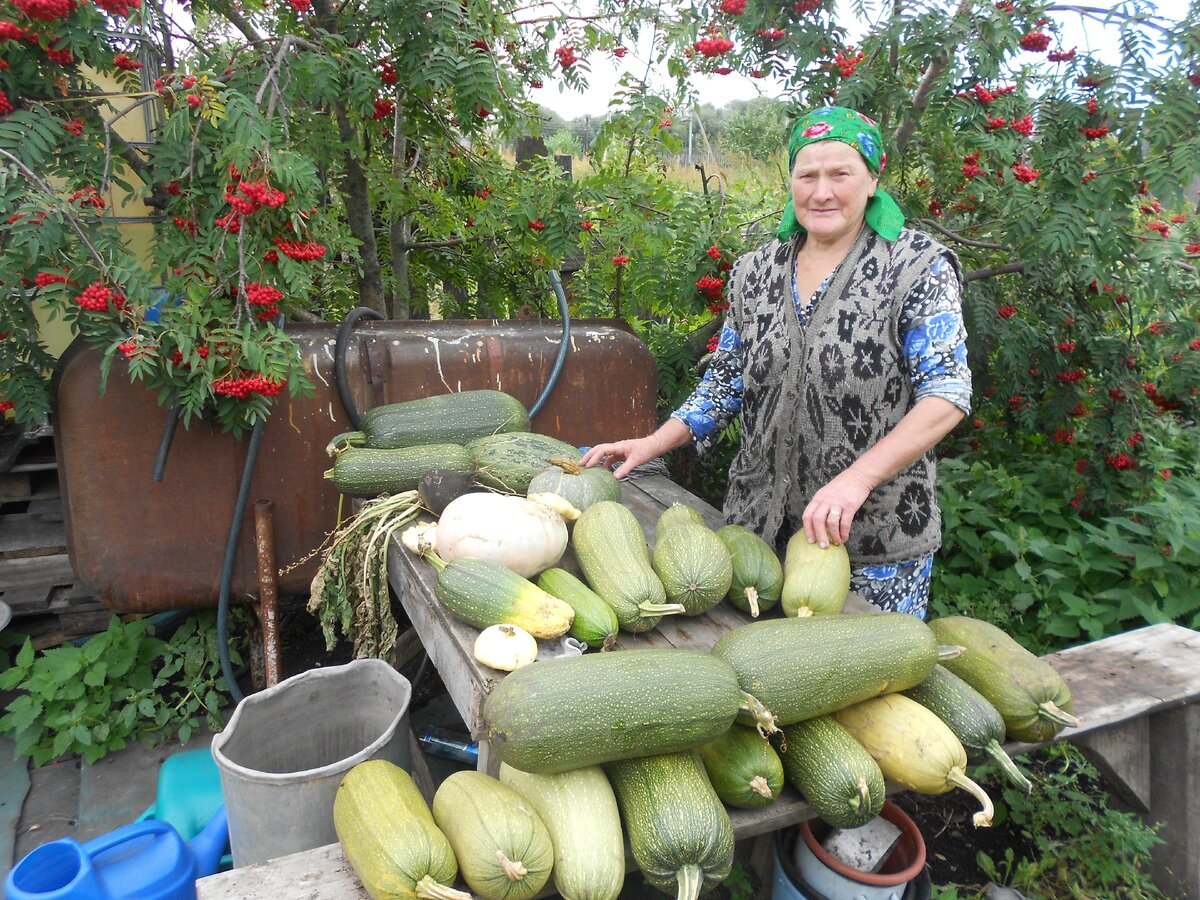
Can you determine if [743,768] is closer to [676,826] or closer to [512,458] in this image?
[676,826]

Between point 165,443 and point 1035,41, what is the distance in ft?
12.8

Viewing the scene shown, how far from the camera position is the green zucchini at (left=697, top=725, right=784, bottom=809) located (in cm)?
152

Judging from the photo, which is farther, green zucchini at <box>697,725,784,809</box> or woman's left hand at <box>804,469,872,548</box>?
woman's left hand at <box>804,469,872,548</box>

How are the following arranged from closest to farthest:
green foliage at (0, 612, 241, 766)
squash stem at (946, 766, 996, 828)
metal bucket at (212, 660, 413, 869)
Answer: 1. squash stem at (946, 766, 996, 828)
2. metal bucket at (212, 660, 413, 869)
3. green foliage at (0, 612, 241, 766)

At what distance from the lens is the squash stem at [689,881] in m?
1.37

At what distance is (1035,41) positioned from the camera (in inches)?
131

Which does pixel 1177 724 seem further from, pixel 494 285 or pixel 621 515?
pixel 494 285

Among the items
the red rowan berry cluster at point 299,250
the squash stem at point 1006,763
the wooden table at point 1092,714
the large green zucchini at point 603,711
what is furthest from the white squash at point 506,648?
the red rowan berry cluster at point 299,250

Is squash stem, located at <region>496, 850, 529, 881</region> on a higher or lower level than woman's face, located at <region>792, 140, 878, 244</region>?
lower

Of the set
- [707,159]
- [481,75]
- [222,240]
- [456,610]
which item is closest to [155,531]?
[222,240]

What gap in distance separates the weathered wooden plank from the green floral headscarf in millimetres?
3834

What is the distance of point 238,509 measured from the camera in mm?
3184

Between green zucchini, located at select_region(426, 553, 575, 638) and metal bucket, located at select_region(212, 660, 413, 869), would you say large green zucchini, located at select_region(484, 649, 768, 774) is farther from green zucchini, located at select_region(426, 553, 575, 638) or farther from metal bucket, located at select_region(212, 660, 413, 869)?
metal bucket, located at select_region(212, 660, 413, 869)

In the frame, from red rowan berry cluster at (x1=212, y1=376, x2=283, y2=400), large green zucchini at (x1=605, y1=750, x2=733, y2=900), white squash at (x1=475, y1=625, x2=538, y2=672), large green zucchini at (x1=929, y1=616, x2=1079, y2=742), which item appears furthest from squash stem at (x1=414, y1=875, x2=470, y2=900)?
red rowan berry cluster at (x1=212, y1=376, x2=283, y2=400)
